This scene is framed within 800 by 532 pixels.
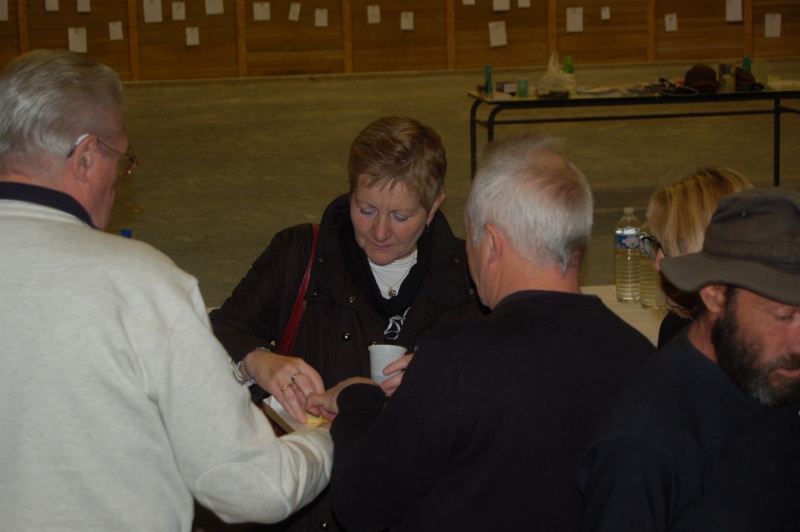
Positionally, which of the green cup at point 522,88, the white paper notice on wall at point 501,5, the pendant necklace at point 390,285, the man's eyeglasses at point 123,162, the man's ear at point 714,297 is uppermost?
the white paper notice on wall at point 501,5

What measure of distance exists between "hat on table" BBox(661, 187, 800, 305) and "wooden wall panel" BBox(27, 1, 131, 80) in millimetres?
11543

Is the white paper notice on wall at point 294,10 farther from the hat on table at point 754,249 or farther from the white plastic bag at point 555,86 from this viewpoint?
the hat on table at point 754,249

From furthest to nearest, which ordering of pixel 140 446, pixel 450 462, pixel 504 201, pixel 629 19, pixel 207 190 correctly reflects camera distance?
pixel 629 19, pixel 207 190, pixel 504 201, pixel 450 462, pixel 140 446

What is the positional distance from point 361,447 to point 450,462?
167mm

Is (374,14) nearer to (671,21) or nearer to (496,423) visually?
(671,21)

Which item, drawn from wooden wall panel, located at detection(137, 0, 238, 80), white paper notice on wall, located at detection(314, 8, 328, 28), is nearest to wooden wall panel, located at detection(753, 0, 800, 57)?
white paper notice on wall, located at detection(314, 8, 328, 28)

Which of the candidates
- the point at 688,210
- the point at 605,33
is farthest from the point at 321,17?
the point at 688,210

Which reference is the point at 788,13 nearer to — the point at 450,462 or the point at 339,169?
the point at 339,169

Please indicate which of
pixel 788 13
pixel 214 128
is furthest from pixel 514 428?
pixel 788 13

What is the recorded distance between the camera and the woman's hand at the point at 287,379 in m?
2.30

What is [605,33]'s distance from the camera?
12.8 metres

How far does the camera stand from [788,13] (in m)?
12.9

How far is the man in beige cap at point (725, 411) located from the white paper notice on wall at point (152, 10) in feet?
37.9

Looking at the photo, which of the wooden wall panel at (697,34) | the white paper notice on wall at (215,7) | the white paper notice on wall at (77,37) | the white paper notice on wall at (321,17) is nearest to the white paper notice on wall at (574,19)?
the wooden wall panel at (697,34)
